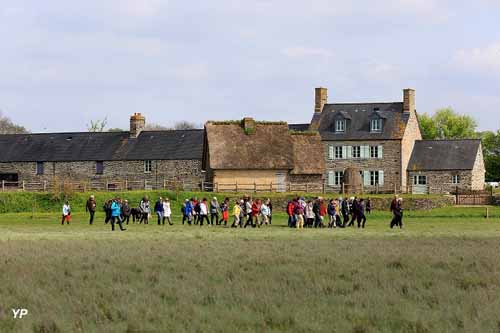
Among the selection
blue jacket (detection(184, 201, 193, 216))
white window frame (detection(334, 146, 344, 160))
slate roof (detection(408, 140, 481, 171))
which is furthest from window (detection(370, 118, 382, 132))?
blue jacket (detection(184, 201, 193, 216))

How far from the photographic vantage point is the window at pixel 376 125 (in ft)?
268

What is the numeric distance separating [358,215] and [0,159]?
47.6 metres

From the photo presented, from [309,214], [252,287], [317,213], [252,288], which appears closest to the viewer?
[252,288]

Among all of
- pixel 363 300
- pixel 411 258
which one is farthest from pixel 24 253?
pixel 363 300

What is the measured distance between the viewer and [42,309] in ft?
45.0

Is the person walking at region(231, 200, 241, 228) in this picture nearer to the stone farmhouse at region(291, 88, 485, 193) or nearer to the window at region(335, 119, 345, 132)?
the stone farmhouse at region(291, 88, 485, 193)

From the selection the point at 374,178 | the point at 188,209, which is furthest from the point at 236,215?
the point at 374,178

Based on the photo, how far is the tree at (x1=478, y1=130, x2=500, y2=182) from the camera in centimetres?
10456

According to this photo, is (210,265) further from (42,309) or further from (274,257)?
(42,309)

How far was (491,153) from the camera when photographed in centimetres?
11400

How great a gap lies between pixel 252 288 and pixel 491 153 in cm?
10222

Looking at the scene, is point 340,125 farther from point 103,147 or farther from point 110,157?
point 103,147

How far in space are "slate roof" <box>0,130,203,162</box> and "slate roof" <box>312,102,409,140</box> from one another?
11070 mm

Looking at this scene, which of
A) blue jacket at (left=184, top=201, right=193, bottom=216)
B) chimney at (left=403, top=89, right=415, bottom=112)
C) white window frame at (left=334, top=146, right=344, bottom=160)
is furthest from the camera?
white window frame at (left=334, top=146, right=344, bottom=160)
